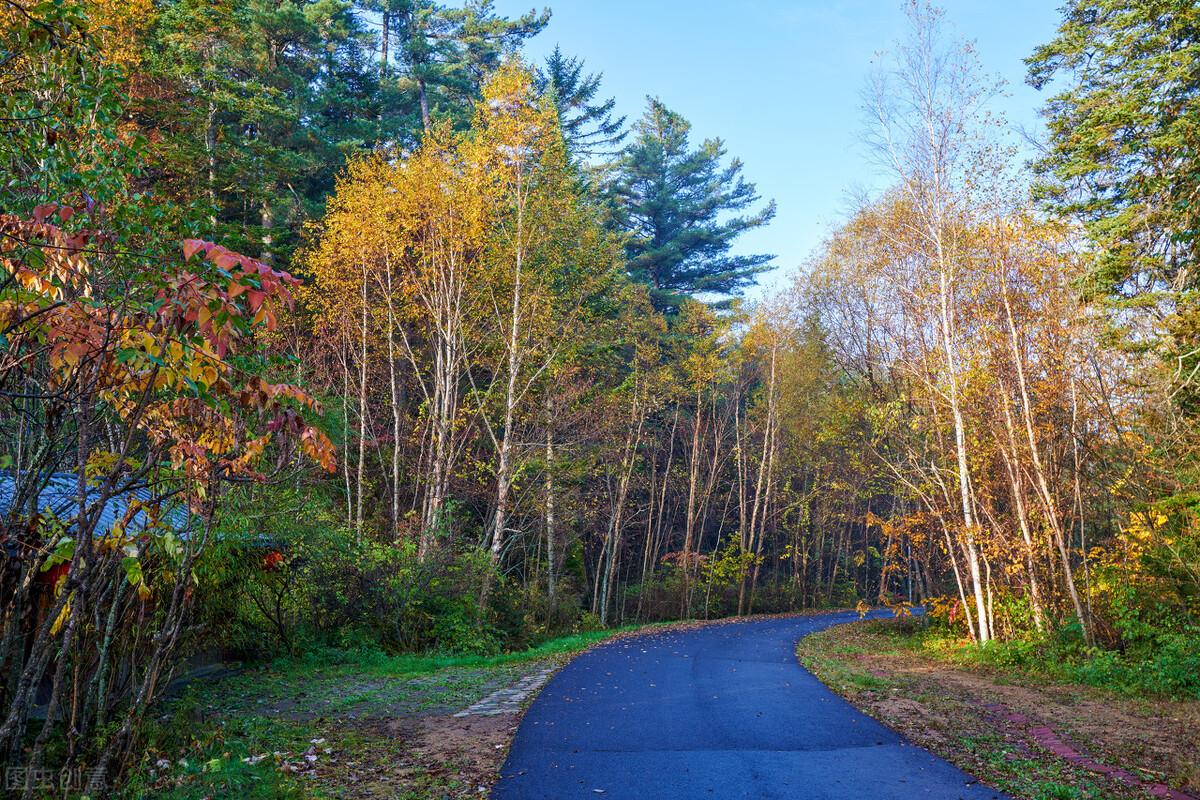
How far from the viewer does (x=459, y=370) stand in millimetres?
18500

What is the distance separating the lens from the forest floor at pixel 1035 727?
5898 millimetres

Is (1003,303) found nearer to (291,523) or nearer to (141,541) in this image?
(291,523)

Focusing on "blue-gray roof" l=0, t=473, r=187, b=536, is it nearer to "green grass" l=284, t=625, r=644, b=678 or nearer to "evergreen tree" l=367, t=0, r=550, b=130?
"green grass" l=284, t=625, r=644, b=678

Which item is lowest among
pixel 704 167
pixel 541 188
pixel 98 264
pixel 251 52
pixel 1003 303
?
pixel 98 264

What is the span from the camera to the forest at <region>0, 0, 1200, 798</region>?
12.9 ft

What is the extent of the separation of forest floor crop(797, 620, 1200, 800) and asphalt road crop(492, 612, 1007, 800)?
0.36 metres

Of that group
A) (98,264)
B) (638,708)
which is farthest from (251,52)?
(638,708)

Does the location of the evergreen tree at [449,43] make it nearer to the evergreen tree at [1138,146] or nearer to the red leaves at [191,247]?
the evergreen tree at [1138,146]

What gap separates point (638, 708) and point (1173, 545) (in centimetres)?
859

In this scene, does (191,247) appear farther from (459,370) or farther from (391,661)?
(459,370)

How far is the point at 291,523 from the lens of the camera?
39.7 feet

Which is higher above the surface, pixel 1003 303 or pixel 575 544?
pixel 1003 303

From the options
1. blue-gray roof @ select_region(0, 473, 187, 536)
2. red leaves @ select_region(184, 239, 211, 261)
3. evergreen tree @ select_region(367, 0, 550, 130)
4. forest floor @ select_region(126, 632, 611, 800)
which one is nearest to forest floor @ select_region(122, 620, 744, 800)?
forest floor @ select_region(126, 632, 611, 800)

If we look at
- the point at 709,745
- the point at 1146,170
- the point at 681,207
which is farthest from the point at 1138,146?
the point at 681,207
